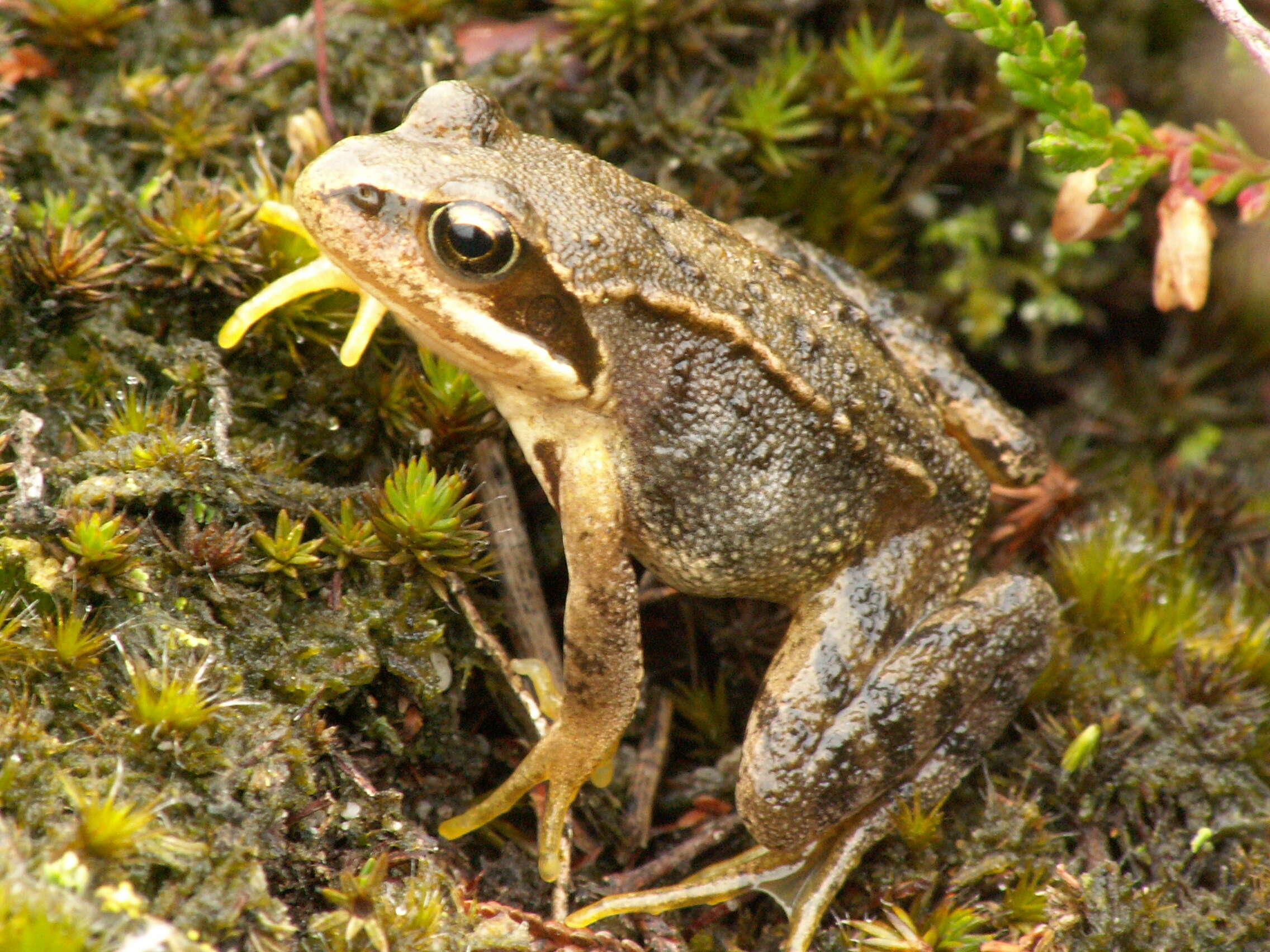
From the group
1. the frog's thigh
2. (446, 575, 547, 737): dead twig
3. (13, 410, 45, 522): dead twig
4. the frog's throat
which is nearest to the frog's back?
the frog's thigh

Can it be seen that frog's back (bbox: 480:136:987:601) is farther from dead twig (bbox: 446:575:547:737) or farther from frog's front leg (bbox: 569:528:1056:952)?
dead twig (bbox: 446:575:547:737)

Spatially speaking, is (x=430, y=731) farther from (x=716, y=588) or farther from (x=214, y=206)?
(x=214, y=206)

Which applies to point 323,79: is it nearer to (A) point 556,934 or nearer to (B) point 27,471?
(B) point 27,471

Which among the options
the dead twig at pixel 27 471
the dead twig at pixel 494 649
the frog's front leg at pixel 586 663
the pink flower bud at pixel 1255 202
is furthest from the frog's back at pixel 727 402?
the dead twig at pixel 27 471

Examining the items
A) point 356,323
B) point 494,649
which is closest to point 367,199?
point 356,323

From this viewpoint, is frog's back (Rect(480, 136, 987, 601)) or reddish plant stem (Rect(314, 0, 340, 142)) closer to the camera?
frog's back (Rect(480, 136, 987, 601))

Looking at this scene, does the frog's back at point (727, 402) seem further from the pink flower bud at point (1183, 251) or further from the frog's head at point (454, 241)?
the pink flower bud at point (1183, 251)
